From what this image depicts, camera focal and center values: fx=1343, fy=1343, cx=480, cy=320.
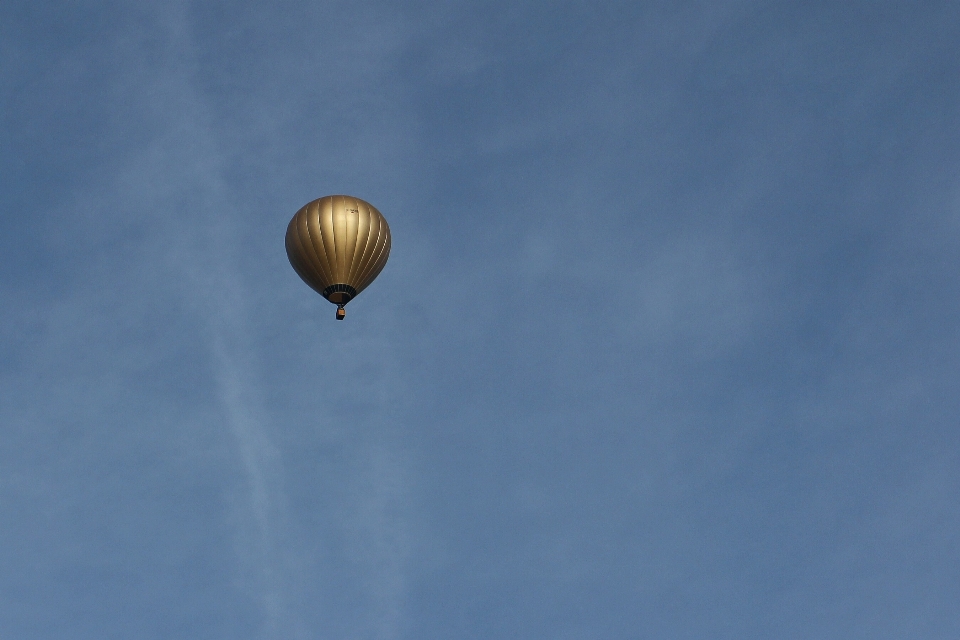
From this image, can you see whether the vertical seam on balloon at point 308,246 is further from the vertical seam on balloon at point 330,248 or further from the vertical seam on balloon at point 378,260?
the vertical seam on balloon at point 378,260

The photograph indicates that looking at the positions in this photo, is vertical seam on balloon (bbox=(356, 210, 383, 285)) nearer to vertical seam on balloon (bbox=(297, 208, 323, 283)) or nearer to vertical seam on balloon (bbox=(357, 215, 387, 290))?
vertical seam on balloon (bbox=(357, 215, 387, 290))

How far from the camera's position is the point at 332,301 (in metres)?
69.8

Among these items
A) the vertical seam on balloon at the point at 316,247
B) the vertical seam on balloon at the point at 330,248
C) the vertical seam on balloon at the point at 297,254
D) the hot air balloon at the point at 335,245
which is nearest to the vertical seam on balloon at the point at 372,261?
the hot air balloon at the point at 335,245

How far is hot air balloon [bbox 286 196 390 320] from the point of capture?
6881 cm

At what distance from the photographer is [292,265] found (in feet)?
233

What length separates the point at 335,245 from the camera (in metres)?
Result: 68.8

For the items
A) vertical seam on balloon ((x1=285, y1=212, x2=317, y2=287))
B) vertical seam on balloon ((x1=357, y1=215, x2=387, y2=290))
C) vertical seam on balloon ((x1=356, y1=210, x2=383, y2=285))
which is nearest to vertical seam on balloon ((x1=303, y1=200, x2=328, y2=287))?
vertical seam on balloon ((x1=285, y1=212, x2=317, y2=287))

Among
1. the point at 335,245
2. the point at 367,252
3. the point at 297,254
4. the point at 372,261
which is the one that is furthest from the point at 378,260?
the point at 297,254

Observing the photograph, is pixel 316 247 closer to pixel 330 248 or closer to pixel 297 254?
pixel 330 248

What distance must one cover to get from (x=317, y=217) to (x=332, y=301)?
14.5ft

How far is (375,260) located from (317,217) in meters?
3.90

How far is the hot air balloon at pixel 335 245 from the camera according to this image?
68812 millimetres

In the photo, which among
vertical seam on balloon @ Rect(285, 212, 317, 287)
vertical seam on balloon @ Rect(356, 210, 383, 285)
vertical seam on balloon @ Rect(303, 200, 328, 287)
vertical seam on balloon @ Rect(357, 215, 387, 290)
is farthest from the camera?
vertical seam on balloon @ Rect(357, 215, 387, 290)

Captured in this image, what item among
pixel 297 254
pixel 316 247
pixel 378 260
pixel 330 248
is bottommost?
pixel 330 248
